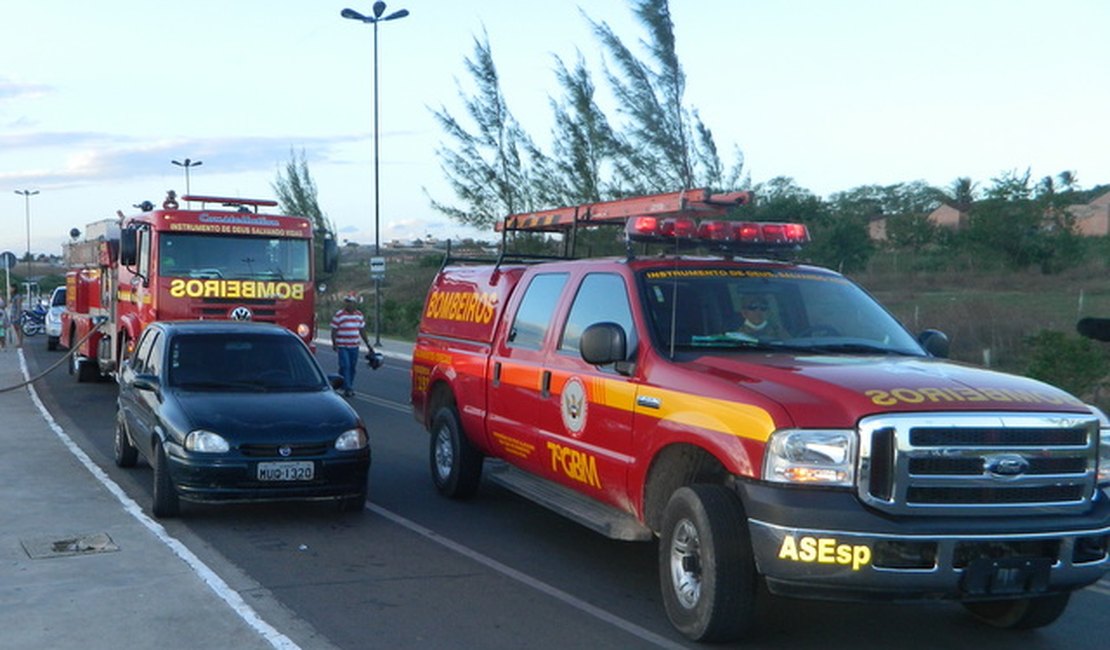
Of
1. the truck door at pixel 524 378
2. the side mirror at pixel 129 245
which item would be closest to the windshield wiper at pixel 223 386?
the truck door at pixel 524 378

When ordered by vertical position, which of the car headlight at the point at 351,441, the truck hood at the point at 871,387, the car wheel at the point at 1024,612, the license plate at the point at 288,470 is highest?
the truck hood at the point at 871,387

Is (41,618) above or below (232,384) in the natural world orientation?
below

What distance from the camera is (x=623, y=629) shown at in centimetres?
656

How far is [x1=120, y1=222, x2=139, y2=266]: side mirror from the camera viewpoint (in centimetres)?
1661

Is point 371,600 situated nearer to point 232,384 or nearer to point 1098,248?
point 232,384

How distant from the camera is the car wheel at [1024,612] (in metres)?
6.49

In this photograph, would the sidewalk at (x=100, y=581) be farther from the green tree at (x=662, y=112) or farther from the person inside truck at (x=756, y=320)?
the green tree at (x=662, y=112)

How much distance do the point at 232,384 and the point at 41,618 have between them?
375 cm

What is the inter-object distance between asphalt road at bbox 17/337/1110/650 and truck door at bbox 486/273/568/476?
68 cm

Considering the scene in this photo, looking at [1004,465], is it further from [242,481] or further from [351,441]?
[242,481]

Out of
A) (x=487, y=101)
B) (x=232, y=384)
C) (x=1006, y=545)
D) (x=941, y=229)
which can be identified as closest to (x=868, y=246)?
(x=941, y=229)

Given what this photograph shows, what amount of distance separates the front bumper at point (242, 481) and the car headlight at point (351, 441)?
75mm

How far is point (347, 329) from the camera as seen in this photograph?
18.8 metres

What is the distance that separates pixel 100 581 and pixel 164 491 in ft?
6.20
